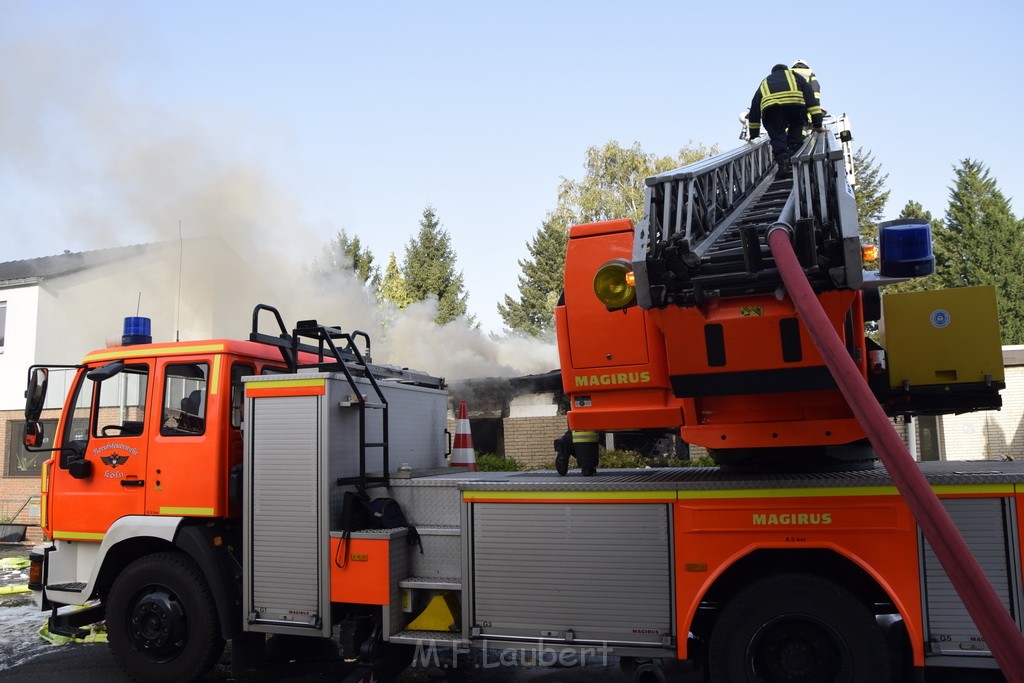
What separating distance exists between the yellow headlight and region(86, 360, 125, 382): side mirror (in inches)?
149

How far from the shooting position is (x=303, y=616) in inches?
210

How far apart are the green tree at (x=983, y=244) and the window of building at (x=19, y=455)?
35.2m

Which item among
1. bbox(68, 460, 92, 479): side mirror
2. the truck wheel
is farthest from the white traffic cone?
Answer: bbox(68, 460, 92, 479): side mirror

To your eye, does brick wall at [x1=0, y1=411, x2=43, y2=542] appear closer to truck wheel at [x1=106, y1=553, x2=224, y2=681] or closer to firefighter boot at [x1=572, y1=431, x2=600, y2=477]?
truck wheel at [x1=106, y1=553, x2=224, y2=681]

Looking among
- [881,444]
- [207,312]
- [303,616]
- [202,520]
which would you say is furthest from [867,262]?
[207,312]

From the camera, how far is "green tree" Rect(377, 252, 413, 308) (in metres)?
35.0

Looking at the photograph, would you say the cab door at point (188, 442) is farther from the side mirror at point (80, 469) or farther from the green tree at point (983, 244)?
Result: the green tree at point (983, 244)

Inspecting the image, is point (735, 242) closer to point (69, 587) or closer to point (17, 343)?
point (69, 587)

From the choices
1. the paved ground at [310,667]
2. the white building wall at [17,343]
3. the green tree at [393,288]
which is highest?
the green tree at [393,288]

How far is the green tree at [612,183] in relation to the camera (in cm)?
3117

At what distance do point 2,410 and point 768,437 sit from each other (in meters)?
19.0

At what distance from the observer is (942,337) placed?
4.55 metres

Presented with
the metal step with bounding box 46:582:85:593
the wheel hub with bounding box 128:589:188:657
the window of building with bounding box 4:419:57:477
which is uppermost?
the window of building with bounding box 4:419:57:477

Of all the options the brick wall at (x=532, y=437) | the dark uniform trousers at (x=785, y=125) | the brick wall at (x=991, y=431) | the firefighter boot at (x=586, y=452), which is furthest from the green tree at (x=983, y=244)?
the firefighter boot at (x=586, y=452)
